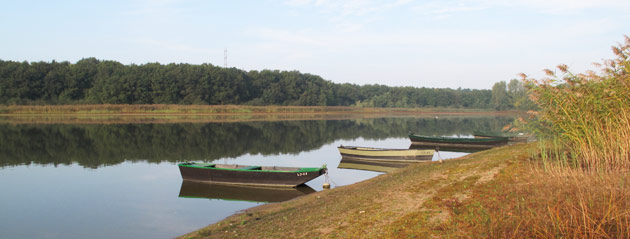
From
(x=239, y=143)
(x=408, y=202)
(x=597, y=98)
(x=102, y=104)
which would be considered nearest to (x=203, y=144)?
(x=239, y=143)

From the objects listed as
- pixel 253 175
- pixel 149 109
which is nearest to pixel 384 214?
pixel 253 175

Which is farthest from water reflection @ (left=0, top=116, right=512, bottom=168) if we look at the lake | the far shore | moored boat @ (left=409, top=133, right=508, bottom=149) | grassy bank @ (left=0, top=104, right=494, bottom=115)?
grassy bank @ (left=0, top=104, right=494, bottom=115)

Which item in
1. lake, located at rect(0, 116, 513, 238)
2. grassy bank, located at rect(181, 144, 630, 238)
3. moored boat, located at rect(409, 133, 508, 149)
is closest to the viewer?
grassy bank, located at rect(181, 144, 630, 238)

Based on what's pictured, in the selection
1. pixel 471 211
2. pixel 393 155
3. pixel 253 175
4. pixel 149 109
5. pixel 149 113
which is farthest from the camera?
pixel 149 109

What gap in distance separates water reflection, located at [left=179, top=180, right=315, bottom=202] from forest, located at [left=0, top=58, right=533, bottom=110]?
76.8 m

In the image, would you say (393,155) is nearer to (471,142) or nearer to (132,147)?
(471,142)

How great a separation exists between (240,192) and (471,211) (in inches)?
397

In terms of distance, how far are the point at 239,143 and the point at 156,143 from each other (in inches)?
247

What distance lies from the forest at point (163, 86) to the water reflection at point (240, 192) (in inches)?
3023

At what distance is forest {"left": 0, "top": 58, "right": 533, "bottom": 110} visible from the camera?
82250mm

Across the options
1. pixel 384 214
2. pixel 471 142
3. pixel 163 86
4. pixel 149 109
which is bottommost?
pixel 471 142

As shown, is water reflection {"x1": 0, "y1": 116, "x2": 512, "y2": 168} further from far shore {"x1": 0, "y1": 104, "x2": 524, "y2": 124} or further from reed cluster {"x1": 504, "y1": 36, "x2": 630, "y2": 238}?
far shore {"x1": 0, "y1": 104, "x2": 524, "y2": 124}

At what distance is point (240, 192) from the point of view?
1563cm

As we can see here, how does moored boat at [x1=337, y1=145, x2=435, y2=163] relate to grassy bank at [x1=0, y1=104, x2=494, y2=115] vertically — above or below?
below
